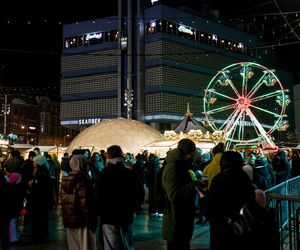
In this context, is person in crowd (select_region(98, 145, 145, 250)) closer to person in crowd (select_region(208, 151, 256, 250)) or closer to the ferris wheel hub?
person in crowd (select_region(208, 151, 256, 250))

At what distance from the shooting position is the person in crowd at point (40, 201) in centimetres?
935

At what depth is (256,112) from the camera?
86.9 meters

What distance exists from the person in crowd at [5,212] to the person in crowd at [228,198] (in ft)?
7.28

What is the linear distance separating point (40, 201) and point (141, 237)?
90.0 inches

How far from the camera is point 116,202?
18.9ft

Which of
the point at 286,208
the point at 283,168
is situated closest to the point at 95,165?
the point at 283,168

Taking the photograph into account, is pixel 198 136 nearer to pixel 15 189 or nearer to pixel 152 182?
pixel 152 182

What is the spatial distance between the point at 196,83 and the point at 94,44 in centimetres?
1831

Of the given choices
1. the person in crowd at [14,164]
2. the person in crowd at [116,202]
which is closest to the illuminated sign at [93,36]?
the person in crowd at [14,164]

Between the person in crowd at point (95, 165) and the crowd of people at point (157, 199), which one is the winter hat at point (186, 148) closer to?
the crowd of people at point (157, 199)

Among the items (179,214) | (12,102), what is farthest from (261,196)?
(12,102)

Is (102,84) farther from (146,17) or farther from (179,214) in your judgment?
(179,214)

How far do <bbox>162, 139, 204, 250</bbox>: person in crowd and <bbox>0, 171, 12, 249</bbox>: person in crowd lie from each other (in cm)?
180

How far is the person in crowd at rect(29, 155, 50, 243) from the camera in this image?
30.7ft
